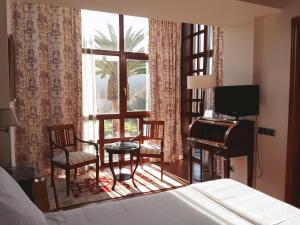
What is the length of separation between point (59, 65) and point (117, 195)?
2.16 m

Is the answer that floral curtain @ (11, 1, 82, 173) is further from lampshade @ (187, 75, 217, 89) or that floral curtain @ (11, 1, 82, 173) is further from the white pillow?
the white pillow

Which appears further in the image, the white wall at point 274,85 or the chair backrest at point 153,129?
the chair backrest at point 153,129

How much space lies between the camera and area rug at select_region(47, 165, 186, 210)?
3.36 meters

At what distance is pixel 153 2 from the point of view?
98.9 inches

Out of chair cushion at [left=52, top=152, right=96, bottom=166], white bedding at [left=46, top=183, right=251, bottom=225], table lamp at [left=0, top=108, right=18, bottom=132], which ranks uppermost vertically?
table lamp at [left=0, top=108, right=18, bottom=132]

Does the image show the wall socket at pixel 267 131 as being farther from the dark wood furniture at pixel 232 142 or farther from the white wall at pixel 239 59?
the white wall at pixel 239 59

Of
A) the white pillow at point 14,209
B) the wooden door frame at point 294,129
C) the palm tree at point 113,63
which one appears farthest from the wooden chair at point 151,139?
the white pillow at point 14,209

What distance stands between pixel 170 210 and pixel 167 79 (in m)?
3.66

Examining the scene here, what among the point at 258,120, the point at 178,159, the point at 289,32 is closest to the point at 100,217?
the point at 258,120

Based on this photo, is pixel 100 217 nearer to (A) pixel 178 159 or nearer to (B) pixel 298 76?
(B) pixel 298 76

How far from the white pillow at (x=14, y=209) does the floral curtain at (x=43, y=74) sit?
9.24 ft

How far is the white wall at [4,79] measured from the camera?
242 cm

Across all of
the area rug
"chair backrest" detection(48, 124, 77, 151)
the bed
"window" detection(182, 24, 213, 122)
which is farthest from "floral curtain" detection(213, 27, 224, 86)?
the bed

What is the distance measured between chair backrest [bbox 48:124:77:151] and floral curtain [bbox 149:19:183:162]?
1537mm
